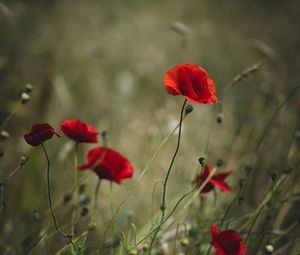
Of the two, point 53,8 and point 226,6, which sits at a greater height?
point 226,6

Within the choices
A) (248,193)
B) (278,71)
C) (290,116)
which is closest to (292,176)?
(248,193)

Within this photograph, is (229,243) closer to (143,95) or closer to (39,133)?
(39,133)

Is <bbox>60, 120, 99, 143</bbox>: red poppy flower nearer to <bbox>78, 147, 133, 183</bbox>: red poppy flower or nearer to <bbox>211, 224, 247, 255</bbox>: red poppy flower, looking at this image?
<bbox>78, 147, 133, 183</bbox>: red poppy flower

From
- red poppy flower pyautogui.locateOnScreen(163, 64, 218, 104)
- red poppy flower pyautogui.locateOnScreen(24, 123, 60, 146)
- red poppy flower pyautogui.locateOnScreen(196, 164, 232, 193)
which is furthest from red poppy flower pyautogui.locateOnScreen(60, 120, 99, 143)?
red poppy flower pyautogui.locateOnScreen(196, 164, 232, 193)

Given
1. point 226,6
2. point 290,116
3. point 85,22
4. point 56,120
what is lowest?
point 56,120

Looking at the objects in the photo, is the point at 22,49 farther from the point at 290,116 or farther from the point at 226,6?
the point at 226,6

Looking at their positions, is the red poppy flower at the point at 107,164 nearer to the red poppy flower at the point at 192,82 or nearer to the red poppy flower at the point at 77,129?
the red poppy flower at the point at 77,129

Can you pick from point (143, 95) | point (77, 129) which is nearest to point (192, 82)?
point (77, 129)
